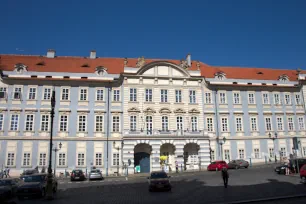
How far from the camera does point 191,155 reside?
4144 centimetres

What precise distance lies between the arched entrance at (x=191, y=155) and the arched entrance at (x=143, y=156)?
5548 millimetres

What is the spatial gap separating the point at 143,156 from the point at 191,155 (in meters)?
7.12

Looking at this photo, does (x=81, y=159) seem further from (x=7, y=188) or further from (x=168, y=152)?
(x=7, y=188)

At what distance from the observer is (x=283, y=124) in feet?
147

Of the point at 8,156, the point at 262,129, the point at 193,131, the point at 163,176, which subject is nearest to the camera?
the point at 163,176

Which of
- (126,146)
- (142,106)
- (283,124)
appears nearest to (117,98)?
(142,106)

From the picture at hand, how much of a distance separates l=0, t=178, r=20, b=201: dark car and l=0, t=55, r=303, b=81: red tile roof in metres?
23.3

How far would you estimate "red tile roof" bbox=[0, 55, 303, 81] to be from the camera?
41.9 m

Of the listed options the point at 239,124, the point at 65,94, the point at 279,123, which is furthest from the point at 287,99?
the point at 65,94

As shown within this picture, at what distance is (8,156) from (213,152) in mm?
28219

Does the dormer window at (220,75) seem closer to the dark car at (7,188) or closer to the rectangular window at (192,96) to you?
the rectangular window at (192,96)

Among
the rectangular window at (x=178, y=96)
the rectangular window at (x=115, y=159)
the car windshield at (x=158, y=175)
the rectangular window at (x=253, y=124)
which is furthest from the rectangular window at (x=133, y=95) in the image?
the car windshield at (x=158, y=175)

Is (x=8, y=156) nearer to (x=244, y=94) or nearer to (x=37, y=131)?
(x=37, y=131)

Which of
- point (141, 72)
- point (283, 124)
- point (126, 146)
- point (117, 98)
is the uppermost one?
point (141, 72)
